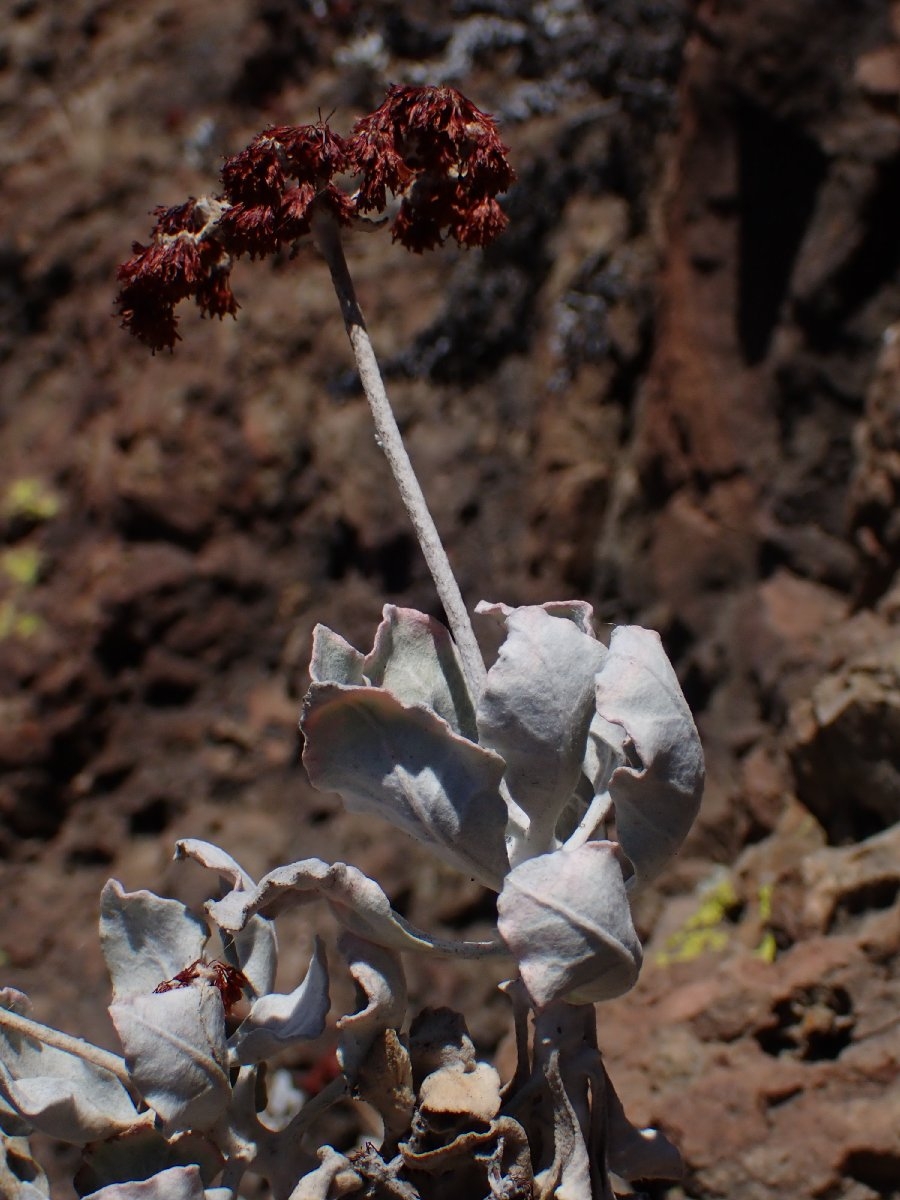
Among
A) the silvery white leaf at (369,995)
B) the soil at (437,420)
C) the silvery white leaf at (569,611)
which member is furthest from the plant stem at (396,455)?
the soil at (437,420)

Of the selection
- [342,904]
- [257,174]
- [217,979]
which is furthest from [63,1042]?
[257,174]

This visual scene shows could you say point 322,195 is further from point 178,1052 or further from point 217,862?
point 178,1052

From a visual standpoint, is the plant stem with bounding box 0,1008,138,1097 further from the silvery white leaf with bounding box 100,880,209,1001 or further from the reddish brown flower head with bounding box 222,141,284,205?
the reddish brown flower head with bounding box 222,141,284,205

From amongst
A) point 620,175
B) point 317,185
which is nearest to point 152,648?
point 620,175

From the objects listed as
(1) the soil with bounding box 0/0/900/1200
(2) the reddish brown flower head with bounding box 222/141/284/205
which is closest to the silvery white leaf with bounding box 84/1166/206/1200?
(2) the reddish brown flower head with bounding box 222/141/284/205

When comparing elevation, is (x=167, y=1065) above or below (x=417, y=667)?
below

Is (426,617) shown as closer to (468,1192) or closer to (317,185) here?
(317,185)

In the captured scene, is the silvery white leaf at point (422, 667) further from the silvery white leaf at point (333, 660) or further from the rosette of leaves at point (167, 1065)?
the rosette of leaves at point (167, 1065)
